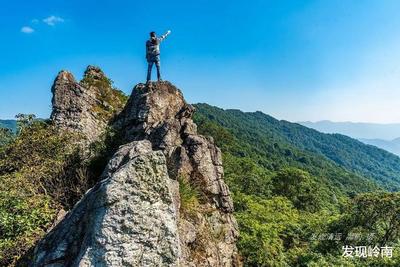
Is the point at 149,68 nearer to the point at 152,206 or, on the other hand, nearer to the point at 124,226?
the point at 152,206

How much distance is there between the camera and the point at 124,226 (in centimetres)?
588

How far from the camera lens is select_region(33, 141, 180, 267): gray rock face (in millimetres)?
5711

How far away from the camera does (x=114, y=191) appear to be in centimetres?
611

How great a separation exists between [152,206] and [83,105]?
721 inches

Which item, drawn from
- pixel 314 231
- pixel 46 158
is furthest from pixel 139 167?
pixel 314 231

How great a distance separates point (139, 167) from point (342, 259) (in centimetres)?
1762

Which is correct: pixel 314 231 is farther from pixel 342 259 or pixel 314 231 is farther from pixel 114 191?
pixel 114 191

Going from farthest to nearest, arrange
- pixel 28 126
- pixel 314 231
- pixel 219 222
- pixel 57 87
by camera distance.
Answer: pixel 314 231, pixel 57 87, pixel 28 126, pixel 219 222

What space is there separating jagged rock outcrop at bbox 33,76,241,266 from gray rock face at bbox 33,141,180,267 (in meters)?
0.01

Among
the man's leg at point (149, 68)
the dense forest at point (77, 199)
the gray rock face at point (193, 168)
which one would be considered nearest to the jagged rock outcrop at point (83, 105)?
the dense forest at point (77, 199)

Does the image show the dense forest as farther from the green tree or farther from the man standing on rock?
the green tree

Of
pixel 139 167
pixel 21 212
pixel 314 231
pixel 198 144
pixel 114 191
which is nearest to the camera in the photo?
pixel 114 191

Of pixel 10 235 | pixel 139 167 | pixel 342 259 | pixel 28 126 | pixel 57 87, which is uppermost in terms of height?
pixel 57 87

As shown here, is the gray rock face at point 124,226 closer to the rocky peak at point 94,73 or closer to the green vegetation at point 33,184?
the green vegetation at point 33,184
